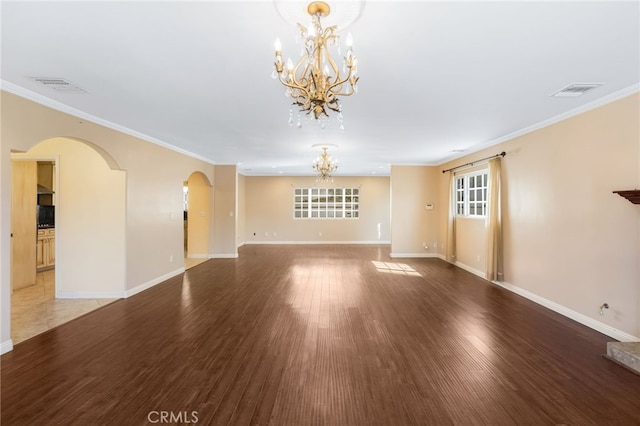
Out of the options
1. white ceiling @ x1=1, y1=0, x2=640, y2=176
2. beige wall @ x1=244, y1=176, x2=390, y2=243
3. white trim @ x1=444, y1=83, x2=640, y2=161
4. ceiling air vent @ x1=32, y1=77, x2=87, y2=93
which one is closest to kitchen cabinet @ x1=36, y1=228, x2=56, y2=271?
white ceiling @ x1=1, y1=0, x2=640, y2=176

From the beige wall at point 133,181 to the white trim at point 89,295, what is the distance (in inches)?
6.0

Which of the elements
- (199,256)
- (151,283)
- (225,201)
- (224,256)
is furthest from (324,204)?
(151,283)

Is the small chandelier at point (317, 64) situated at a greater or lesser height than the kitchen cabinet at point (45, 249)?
greater

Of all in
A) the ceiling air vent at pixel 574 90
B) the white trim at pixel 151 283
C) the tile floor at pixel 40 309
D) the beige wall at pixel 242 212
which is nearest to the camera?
the ceiling air vent at pixel 574 90

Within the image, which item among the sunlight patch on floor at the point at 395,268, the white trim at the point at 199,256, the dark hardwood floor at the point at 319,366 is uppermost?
the white trim at the point at 199,256

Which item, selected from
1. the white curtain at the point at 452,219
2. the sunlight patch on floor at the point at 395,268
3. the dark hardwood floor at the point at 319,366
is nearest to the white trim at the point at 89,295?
the dark hardwood floor at the point at 319,366

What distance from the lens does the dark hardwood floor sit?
207 centimetres

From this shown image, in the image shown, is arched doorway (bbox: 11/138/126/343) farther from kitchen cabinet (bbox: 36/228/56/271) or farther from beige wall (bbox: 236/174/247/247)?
beige wall (bbox: 236/174/247/247)

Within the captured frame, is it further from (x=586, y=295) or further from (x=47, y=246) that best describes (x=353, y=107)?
(x=47, y=246)

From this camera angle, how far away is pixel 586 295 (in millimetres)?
3613

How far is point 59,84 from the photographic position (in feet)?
9.71

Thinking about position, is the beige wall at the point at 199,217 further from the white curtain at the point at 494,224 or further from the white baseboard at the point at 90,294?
the white curtain at the point at 494,224

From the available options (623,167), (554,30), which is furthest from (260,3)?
(623,167)

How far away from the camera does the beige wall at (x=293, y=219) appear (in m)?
11.7
